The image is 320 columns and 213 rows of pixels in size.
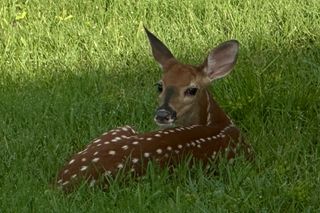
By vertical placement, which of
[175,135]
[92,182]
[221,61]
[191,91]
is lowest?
[92,182]

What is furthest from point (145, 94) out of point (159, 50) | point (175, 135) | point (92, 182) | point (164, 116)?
point (92, 182)

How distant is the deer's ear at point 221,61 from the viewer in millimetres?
6363

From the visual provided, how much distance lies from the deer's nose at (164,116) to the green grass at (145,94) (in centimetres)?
56

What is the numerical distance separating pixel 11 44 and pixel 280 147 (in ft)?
11.1

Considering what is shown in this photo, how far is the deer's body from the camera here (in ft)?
17.2

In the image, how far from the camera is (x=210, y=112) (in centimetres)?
626

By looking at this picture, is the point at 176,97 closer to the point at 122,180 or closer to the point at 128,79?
the point at 122,180

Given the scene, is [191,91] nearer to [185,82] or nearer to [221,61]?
[185,82]

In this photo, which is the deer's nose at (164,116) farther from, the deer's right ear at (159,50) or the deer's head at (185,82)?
the deer's right ear at (159,50)

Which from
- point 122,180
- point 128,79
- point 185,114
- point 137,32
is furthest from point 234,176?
point 137,32

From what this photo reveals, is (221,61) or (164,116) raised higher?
(221,61)

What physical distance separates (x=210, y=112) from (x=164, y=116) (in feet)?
1.64

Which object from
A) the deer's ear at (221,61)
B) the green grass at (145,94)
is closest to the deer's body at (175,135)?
the deer's ear at (221,61)

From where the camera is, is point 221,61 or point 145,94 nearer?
point 221,61
